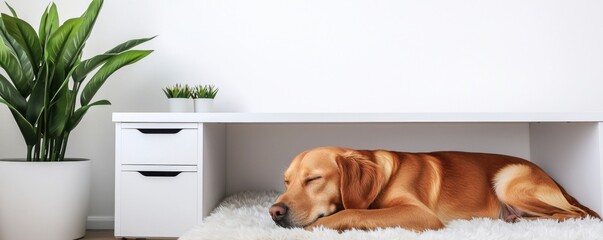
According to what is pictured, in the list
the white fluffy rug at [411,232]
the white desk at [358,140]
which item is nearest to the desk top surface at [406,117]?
the white desk at [358,140]

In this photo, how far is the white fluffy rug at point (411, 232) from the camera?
5.17 ft

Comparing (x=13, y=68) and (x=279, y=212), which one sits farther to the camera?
(x=13, y=68)

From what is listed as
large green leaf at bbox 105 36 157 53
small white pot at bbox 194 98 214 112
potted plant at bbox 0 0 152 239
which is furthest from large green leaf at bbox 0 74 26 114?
small white pot at bbox 194 98 214 112

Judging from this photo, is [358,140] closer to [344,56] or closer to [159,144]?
[344,56]

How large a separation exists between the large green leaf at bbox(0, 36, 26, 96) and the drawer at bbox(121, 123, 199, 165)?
0.43 meters

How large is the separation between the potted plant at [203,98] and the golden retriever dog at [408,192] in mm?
513

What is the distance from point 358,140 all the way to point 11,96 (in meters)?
1.42

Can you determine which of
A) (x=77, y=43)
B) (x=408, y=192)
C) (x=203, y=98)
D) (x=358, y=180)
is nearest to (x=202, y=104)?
(x=203, y=98)

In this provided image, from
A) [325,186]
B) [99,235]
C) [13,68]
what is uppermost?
[13,68]

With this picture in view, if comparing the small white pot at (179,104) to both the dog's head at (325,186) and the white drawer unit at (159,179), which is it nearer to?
the white drawer unit at (159,179)

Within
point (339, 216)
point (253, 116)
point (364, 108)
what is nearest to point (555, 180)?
point (364, 108)

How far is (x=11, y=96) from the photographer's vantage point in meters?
2.04

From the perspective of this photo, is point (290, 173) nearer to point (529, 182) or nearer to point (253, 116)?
Result: point (253, 116)

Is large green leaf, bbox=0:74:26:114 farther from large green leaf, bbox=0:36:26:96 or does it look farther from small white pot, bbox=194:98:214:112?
small white pot, bbox=194:98:214:112
